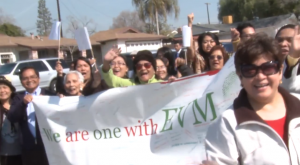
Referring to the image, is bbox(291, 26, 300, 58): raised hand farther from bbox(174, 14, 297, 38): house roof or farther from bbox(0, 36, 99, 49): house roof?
bbox(0, 36, 99, 49): house roof

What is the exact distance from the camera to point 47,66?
62.2ft

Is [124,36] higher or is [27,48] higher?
[124,36]

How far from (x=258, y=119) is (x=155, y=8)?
133 ft

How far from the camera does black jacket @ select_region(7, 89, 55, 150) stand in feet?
13.0

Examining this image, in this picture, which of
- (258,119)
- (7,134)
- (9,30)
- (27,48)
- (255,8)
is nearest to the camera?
(258,119)

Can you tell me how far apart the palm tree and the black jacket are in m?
37.8

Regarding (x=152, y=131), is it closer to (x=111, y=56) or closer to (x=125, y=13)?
(x=111, y=56)

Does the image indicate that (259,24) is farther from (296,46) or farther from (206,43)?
(296,46)

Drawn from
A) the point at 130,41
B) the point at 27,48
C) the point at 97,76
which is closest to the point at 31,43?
the point at 27,48

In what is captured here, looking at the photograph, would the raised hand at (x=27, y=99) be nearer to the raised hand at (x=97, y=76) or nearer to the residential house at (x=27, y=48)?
the raised hand at (x=97, y=76)

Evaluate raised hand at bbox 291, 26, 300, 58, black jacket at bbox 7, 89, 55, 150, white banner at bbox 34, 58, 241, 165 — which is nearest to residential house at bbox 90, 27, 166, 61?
black jacket at bbox 7, 89, 55, 150

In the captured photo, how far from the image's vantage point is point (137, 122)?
3768 millimetres

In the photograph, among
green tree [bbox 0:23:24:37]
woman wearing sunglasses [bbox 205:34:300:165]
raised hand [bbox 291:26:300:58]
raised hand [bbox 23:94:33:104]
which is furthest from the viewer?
green tree [bbox 0:23:24:37]

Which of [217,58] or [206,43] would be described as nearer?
[217,58]
